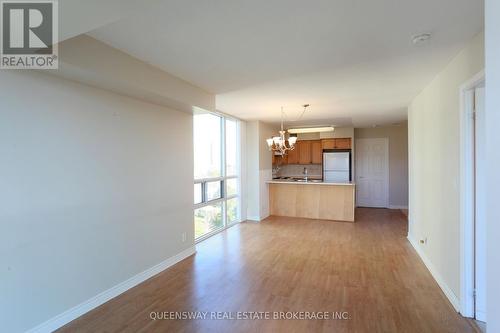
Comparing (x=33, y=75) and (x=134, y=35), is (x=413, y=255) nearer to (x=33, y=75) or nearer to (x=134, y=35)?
(x=134, y=35)

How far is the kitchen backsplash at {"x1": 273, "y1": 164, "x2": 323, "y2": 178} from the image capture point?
8509 millimetres

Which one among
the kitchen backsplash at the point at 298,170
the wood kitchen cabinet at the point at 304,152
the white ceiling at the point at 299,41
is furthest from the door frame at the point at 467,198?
the kitchen backsplash at the point at 298,170

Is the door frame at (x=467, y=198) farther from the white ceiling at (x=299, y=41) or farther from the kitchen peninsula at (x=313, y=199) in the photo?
A: the kitchen peninsula at (x=313, y=199)

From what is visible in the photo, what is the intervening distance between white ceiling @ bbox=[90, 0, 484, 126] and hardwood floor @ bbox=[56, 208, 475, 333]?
249cm

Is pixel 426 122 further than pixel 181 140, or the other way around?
pixel 181 140

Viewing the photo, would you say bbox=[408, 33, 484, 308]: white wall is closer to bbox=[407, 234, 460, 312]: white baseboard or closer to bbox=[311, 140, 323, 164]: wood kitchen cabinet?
bbox=[407, 234, 460, 312]: white baseboard

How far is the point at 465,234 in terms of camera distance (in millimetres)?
2387

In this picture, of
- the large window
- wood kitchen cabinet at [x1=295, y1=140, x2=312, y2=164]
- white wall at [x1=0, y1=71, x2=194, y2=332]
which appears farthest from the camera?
wood kitchen cabinet at [x1=295, y1=140, x2=312, y2=164]

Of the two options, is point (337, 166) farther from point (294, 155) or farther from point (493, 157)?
point (493, 157)

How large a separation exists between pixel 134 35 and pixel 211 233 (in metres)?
3.96

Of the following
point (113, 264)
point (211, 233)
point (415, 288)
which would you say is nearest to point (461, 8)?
point (415, 288)

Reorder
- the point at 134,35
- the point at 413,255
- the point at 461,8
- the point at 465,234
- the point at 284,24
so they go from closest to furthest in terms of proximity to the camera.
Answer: the point at 461,8
the point at 284,24
the point at 134,35
the point at 465,234
the point at 413,255

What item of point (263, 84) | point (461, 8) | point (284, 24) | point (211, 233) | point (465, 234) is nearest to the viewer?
point (461, 8)

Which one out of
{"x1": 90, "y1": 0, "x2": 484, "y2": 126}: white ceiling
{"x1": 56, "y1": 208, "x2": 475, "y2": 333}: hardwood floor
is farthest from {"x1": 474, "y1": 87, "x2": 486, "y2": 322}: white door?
{"x1": 90, "y1": 0, "x2": 484, "y2": 126}: white ceiling
